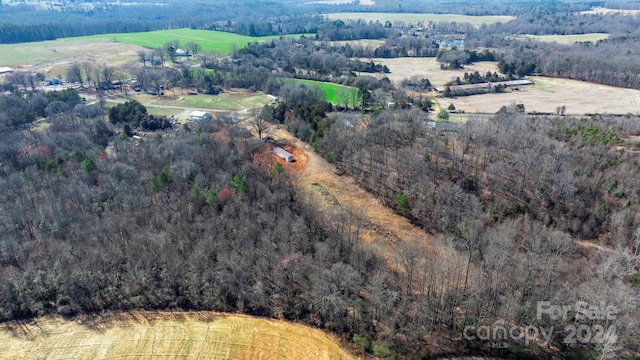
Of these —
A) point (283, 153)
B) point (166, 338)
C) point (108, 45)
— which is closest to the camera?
point (166, 338)

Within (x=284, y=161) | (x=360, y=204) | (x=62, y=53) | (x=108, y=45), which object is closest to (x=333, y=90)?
(x=284, y=161)

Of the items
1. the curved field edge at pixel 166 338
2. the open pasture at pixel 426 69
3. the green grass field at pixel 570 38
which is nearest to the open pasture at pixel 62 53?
the open pasture at pixel 426 69

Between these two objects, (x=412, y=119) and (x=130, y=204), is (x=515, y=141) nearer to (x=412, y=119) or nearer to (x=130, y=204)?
(x=412, y=119)

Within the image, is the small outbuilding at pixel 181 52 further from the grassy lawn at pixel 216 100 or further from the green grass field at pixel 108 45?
the grassy lawn at pixel 216 100

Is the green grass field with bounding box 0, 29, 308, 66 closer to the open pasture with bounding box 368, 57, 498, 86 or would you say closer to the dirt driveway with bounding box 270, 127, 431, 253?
the open pasture with bounding box 368, 57, 498, 86

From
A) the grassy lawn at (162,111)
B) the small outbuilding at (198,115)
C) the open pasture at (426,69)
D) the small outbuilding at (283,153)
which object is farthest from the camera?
the open pasture at (426,69)

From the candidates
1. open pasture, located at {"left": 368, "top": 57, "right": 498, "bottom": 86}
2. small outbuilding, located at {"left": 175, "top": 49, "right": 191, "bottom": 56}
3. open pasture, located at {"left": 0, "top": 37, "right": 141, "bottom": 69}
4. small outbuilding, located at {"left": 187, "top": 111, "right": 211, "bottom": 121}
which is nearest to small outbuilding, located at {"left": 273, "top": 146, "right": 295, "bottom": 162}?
small outbuilding, located at {"left": 187, "top": 111, "right": 211, "bottom": 121}

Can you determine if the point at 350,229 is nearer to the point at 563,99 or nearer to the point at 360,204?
the point at 360,204

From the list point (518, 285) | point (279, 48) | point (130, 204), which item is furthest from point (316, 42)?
point (518, 285)
